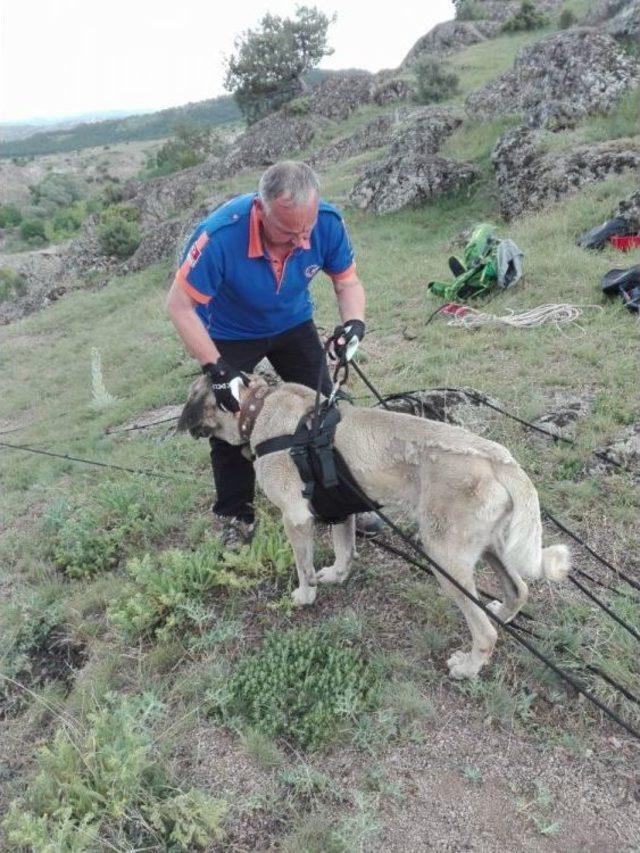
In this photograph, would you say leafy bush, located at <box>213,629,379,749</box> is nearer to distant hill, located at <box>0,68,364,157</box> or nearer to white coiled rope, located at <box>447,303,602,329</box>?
white coiled rope, located at <box>447,303,602,329</box>

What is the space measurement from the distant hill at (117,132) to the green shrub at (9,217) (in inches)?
2319

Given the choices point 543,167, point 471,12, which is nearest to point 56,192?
point 471,12

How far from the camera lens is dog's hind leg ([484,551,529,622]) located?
2.98 meters

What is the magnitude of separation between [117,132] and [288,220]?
161m

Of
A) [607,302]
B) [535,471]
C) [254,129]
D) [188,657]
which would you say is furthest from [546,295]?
[254,129]

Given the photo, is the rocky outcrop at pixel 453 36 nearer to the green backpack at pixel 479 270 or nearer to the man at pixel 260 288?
the green backpack at pixel 479 270

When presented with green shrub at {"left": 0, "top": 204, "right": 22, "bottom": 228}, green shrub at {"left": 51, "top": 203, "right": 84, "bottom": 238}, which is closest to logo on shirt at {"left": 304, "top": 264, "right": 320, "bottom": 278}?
green shrub at {"left": 51, "top": 203, "right": 84, "bottom": 238}

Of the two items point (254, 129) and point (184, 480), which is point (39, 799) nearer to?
point (184, 480)

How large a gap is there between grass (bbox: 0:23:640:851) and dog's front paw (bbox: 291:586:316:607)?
2.8 inches

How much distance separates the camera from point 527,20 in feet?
100

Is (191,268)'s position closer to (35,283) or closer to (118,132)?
(35,283)

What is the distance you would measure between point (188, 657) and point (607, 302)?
20.5ft

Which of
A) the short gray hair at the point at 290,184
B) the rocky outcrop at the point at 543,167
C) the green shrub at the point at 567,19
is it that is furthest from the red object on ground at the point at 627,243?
the green shrub at the point at 567,19

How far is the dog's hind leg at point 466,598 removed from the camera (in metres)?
2.77
